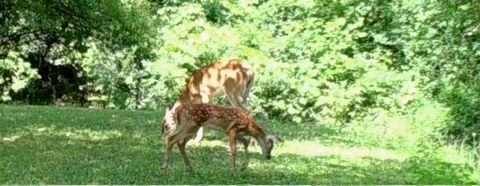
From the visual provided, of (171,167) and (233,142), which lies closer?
(233,142)

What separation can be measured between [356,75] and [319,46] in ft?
2.76

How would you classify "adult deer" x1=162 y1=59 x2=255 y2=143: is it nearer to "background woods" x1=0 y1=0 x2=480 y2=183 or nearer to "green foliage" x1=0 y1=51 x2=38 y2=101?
"background woods" x1=0 y1=0 x2=480 y2=183

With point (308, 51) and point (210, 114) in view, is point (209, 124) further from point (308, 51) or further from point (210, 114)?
point (308, 51)

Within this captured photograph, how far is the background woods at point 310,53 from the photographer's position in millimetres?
11883

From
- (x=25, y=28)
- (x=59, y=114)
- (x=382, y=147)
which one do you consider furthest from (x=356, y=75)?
(x=25, y=28)

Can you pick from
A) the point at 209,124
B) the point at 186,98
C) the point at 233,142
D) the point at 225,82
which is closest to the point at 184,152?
the point at 209,124

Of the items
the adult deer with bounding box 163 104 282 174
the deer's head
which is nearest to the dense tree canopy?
the deer's head

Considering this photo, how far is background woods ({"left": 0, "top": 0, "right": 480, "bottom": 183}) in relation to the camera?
39.0ft

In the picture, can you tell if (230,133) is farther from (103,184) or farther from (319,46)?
(319,46)

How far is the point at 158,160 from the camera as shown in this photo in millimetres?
8406

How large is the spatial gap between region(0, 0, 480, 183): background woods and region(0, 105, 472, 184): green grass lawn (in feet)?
4.62

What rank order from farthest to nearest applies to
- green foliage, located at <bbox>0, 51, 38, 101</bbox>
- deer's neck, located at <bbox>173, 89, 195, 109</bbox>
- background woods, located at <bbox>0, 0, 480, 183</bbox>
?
green foliage, located at <bbox>0, 51, 38, 101</bbox> → background woods, located at <bbox>0, 0, 480, 183</bbox> → deer's neck, located at <bbox>173, 89, 195, 109</bbox>

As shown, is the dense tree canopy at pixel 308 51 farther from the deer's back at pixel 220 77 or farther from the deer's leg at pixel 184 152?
the deer's leg at pixel 184 152

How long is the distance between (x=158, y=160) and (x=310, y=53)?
23.2 ft
